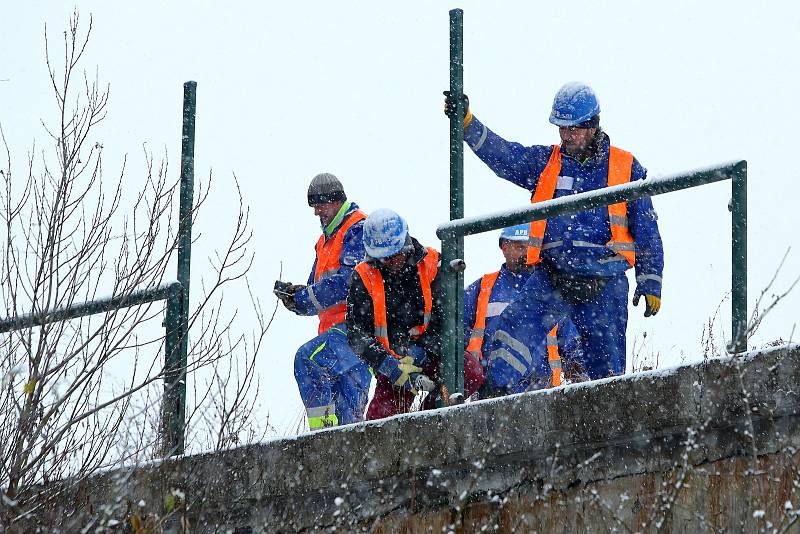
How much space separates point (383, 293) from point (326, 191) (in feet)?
3.77

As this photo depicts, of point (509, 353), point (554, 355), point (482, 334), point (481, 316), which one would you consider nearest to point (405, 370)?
point (509, 353)

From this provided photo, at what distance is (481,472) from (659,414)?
66cm

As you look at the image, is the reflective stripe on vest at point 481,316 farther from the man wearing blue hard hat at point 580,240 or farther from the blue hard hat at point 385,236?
the blue hard hat at point 385,236

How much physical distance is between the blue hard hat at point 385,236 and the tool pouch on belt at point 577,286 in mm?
749

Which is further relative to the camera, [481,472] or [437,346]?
[437,346]

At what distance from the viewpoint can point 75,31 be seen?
6.14m

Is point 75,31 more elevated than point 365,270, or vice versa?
point 75,31

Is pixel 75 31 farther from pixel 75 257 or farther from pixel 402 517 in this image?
pixel 402 517

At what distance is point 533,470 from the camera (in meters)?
4.30

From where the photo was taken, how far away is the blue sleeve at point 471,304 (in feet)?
21.2

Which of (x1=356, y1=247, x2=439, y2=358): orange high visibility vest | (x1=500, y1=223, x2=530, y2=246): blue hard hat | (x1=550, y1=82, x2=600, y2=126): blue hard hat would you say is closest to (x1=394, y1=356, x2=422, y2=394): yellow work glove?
(x1=356, y1=247, x2=439, y2=358): orange high visibility vest

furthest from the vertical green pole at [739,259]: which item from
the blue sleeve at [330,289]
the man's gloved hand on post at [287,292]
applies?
the man's gloved hand on post at [287,292]

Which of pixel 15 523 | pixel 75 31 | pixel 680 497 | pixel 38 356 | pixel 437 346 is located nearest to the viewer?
pixel 680 497

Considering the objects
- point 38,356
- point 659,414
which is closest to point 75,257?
point 38,356
